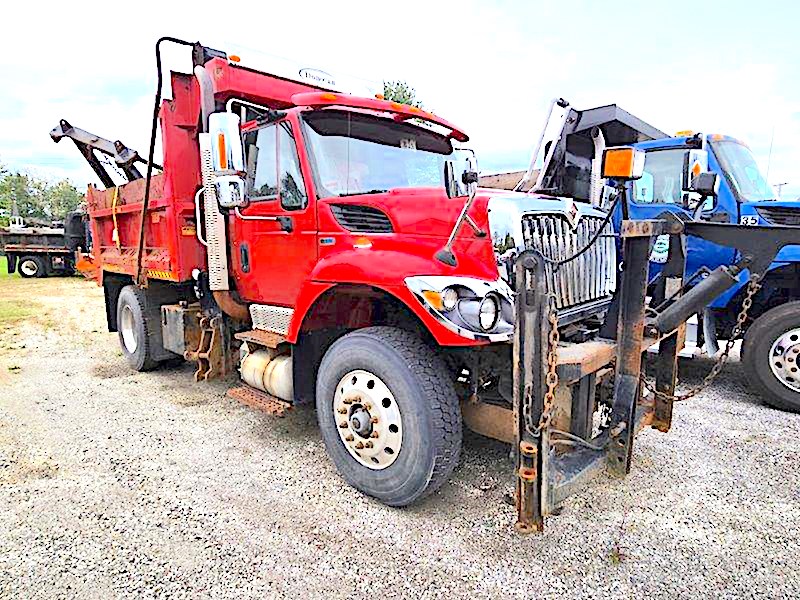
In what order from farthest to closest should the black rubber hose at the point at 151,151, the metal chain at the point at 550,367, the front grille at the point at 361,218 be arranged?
the black rubber hose at the point at 151,151
the front grille at the point at 361,218
the metal chain at the point at 550,367

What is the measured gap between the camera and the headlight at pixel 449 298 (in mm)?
2828

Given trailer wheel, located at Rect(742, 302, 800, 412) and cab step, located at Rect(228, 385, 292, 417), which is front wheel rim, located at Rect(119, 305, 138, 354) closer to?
cab step, located at Rect(228, 385, 292, 417)

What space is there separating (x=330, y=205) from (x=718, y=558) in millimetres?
2945

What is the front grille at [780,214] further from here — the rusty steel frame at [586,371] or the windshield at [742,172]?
the rusty steel frame at [586,371]

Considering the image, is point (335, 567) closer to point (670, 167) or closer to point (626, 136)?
point (670, 167)

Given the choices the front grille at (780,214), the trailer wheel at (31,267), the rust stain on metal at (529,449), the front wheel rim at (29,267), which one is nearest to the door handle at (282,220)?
the rust stain on metal at (529,449)

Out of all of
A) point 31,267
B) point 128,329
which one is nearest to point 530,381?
point 128,329

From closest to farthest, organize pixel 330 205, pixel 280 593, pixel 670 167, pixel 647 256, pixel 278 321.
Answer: pixel 280 593
pixel 647 256
pixel 330 205
pixel 278 321
pixel 670 167

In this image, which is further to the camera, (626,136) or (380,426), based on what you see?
(626,136)

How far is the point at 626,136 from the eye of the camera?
6582 millimetres

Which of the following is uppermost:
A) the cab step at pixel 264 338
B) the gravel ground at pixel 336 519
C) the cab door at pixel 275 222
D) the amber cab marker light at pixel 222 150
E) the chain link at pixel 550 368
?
the amber cab marker light at pixel 222 150

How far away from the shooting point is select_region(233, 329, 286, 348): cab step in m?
4.14

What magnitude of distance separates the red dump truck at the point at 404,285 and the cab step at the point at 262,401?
0.02m

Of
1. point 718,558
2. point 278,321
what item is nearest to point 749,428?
point 718,558
